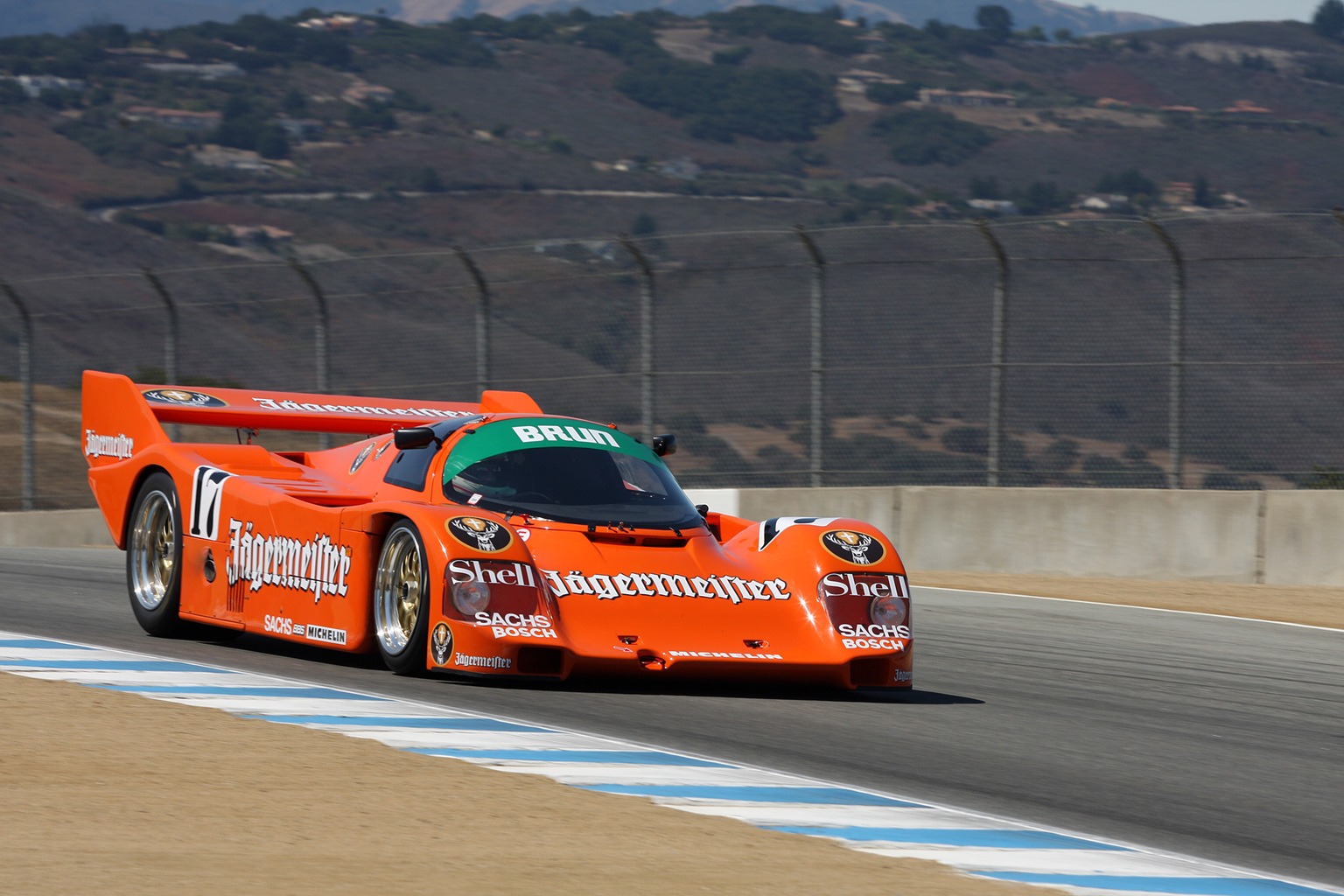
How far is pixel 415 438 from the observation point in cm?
835

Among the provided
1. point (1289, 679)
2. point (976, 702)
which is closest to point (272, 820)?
point (976, 702)

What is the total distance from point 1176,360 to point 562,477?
25.1ft

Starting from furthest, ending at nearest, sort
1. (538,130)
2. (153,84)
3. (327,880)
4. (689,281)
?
(538,130) → (153,84) → (689,281) → (327,880)

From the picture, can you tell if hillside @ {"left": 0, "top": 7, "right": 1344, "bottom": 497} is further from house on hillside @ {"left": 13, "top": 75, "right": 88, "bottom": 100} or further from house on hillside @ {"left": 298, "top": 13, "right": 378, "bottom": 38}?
house on hillside @ {"left": 298, "top": 13, "right": 378, "bottom": 38}

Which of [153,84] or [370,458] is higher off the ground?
[153,84]

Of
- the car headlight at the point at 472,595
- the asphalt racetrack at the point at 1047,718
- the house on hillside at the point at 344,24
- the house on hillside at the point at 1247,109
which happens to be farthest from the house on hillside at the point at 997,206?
the car headlight at the point at 472,595

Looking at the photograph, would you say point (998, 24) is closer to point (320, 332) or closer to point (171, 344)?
point (171, 344)

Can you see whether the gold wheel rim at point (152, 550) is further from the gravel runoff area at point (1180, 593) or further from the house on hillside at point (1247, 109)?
the house on hillside at point (1247, 109)

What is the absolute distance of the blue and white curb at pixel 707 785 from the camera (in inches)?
186

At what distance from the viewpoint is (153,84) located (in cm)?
12512

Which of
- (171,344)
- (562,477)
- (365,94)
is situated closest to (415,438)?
(562,477)

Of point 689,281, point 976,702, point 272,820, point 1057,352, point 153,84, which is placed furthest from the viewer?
point 153,84

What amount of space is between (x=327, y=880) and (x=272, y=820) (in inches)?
26.9

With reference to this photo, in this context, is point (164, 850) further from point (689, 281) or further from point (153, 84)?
point (153, 84)
